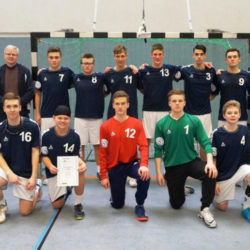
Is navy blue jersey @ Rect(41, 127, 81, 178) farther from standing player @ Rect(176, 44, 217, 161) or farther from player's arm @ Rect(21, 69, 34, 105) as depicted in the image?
standing player @ Rect(176, 44, 217, 161)

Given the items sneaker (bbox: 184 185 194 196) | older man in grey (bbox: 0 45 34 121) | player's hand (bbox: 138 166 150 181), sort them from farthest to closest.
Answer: older man in grey (bbox: 0 45 34 121) → sneaker (bbox: 184 185 194 196) → player's hand (bbox: 138 166 150 181)

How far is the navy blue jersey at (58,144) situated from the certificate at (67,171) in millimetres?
99

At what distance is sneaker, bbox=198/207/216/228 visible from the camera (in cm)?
315

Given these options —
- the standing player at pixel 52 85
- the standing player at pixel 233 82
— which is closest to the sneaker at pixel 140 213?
the standing player at pixel 52 85

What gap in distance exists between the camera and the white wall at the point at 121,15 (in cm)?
685

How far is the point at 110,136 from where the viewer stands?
3.48 meters

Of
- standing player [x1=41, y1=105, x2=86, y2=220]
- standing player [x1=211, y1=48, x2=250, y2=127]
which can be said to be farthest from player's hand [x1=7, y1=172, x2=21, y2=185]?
standing player [x1=211, y1=48, x2=250, y2=127]

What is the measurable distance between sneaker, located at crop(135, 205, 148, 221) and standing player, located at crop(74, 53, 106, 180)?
1.25 metres

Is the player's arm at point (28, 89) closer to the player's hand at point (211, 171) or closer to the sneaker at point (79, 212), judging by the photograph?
the sneaker at point (79, 212)

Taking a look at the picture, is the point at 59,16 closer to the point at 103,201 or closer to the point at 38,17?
the point at 38,17

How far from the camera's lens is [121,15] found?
691 cm

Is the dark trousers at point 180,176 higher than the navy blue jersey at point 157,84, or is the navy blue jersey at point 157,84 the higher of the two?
the navy blue jersey at point 157,84

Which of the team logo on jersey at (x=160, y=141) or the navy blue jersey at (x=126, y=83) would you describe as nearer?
the team logo on jersey at (x=160, y=141)

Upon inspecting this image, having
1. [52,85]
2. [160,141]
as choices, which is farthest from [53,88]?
[160,141]
